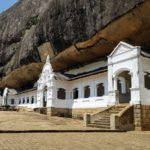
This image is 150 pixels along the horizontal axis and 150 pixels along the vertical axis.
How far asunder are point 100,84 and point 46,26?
8.97 m

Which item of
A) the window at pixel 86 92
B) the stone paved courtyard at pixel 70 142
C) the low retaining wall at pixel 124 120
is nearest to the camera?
the stone paved courtyard at pixel 70 142

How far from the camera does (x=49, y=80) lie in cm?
3072

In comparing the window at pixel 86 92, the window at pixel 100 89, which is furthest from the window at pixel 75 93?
the window at pixel 100 89

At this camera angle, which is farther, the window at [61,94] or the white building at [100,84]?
the window at [61,94]

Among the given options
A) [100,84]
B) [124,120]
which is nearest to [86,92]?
[100,84]

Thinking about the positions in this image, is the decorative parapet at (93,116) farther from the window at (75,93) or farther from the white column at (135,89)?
the window at (75,93)

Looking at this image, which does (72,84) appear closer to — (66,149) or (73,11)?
(73,11)

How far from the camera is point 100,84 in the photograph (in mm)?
26422

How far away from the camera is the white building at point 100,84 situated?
63.6 ft

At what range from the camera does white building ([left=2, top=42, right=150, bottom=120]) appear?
19375mm

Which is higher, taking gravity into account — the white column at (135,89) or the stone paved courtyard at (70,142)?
the white column at (135,89)

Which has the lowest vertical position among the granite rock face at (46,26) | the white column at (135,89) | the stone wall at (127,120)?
the stone wall at (127,120)

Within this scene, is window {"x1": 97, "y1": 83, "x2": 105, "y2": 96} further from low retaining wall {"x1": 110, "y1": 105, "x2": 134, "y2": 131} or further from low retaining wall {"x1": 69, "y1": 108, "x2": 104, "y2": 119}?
low retaining wall {"x1": 110, "y1": 105, "x2": 134, "y2": 131}

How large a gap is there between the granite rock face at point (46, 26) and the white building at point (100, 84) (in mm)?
2815
